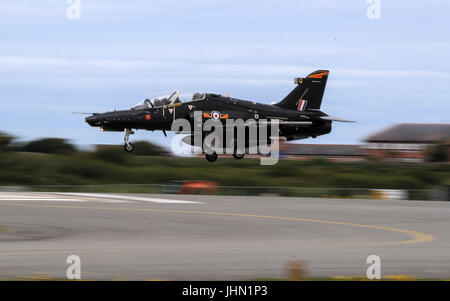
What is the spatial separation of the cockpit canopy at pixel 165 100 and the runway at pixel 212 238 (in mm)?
4340

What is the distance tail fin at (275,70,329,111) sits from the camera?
1394 inches

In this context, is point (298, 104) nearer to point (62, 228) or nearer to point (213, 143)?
point (213, 143)

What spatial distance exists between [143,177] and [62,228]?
55.4 metres

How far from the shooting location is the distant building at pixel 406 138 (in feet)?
356

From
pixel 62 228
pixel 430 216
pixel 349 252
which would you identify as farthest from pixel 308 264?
pixel 430 216

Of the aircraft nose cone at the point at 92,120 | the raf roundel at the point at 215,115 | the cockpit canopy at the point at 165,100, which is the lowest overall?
the aircraft nose cone at the point at 92,120

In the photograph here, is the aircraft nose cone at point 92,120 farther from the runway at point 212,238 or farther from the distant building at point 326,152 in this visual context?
the distant building at point 326,152

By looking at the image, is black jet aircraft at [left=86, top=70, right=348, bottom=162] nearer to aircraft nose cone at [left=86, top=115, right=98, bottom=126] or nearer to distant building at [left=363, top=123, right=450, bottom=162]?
aircraft nose cone at [left=86, top=115, right=98, bottom=126]

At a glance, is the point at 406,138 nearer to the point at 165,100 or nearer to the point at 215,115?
the point at 215,115

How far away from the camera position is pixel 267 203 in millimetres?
29781

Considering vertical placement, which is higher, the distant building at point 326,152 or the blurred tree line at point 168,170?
the distant building at point 326,152

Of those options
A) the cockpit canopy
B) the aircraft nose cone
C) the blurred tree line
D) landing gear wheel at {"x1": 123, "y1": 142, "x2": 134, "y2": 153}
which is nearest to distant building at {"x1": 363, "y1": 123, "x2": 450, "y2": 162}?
the blurred tree line

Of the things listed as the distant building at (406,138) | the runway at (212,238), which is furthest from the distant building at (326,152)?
the runway at (212,238)

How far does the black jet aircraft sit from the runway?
11.2 ft
